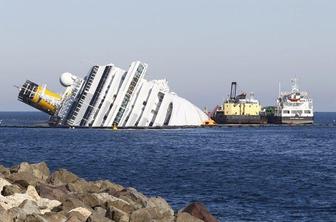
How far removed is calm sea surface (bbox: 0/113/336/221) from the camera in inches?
1315

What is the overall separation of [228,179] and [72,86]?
58.7m

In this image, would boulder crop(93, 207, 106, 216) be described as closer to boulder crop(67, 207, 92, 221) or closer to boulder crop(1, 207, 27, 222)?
boulder crop(67, 207, 92, 221)

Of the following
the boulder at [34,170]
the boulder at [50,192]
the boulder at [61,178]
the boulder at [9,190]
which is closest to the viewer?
the boulder at [9,190]

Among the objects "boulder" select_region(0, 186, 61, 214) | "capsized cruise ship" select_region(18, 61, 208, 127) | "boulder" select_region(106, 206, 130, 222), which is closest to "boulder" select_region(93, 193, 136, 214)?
"boulder" select_region(106, 206, 130, 222)

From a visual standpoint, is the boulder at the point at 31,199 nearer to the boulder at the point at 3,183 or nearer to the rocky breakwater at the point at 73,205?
the rocky breakwater at the point at 73,205

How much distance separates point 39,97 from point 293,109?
45688mm

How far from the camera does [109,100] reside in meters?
94.4

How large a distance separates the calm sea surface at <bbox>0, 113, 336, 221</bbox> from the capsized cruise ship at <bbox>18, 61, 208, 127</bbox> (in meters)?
2.51

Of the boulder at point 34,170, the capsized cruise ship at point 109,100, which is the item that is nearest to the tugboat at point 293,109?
the capsized cruise ship at point 109,100

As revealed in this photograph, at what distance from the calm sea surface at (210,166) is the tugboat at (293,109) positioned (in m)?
37.9

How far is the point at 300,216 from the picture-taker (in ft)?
99.0

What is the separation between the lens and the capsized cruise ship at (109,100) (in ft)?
312

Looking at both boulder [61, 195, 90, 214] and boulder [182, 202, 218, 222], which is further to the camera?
boulder [182, 202, 218, 222]

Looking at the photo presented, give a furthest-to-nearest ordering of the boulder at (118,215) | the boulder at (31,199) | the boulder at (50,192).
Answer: the boulder at (50,192)
the boulder at (31,199)
the boulder at (118,215)
